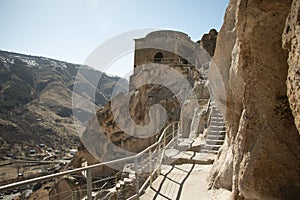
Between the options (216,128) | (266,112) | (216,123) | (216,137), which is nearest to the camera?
(266,112)

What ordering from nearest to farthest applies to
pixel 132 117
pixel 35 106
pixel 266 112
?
pixel 266 112, pixel 132 117, pixel 35 106

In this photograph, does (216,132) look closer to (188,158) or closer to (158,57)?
(188,158)

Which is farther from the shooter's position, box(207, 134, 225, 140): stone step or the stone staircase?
box(207, 134, 225, 140): stone step

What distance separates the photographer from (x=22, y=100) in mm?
81625

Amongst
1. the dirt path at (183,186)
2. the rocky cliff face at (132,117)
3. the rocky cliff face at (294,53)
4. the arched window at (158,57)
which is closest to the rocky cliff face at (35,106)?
the rocky cliff face at (132,117)

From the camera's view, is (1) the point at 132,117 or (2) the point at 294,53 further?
(1) the point at 132,117

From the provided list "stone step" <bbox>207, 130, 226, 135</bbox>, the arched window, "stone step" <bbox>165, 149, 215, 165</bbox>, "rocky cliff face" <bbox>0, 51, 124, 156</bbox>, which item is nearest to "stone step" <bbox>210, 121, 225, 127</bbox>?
"stone step" <bbox>207, 130, 226, 135</bbox>

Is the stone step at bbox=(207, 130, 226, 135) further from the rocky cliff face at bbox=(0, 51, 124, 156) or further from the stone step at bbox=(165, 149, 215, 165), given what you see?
the rocky cliff face at bbox=(0, 51, 124, 156)

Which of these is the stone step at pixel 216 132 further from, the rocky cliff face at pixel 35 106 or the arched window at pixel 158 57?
the rocky cliff face at pixel 35 106

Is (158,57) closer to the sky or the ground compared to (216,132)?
closer to the sky

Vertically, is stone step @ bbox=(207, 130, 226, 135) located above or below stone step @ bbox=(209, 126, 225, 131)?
below

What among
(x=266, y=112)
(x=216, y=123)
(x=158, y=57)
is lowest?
(x=216, y=123)

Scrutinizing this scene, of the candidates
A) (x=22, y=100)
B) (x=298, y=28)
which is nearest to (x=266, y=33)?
(x=298, y=28)

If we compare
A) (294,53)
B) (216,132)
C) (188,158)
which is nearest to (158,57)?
(216,132)
